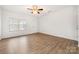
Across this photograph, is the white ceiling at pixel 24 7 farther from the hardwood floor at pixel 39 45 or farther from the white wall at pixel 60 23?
the hardwood floor at pixel 39 45

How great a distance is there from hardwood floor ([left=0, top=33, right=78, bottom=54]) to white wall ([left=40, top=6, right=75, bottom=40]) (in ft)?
0.34

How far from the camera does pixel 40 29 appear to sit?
6.48 ft

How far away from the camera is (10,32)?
1910 millimetres

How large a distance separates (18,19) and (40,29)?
46 centimetres

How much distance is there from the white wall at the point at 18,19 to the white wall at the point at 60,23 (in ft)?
0.57

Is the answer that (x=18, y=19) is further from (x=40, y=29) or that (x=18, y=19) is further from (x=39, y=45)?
(x=39, y=45)

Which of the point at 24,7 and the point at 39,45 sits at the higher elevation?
the point at 24,7

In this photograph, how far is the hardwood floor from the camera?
1.92 metres

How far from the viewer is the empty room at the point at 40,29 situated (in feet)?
6.28

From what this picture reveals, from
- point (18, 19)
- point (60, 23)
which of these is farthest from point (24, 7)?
point (60, 23)

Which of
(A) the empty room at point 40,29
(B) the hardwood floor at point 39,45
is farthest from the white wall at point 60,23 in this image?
(B) the hardwood floor at point 39,45

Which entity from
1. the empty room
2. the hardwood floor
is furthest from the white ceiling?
the hardwood floor

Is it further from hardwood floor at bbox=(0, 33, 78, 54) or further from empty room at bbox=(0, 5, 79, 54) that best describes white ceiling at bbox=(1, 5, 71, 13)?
hardwood floor at bbox=(0, 33, 78, 54)
